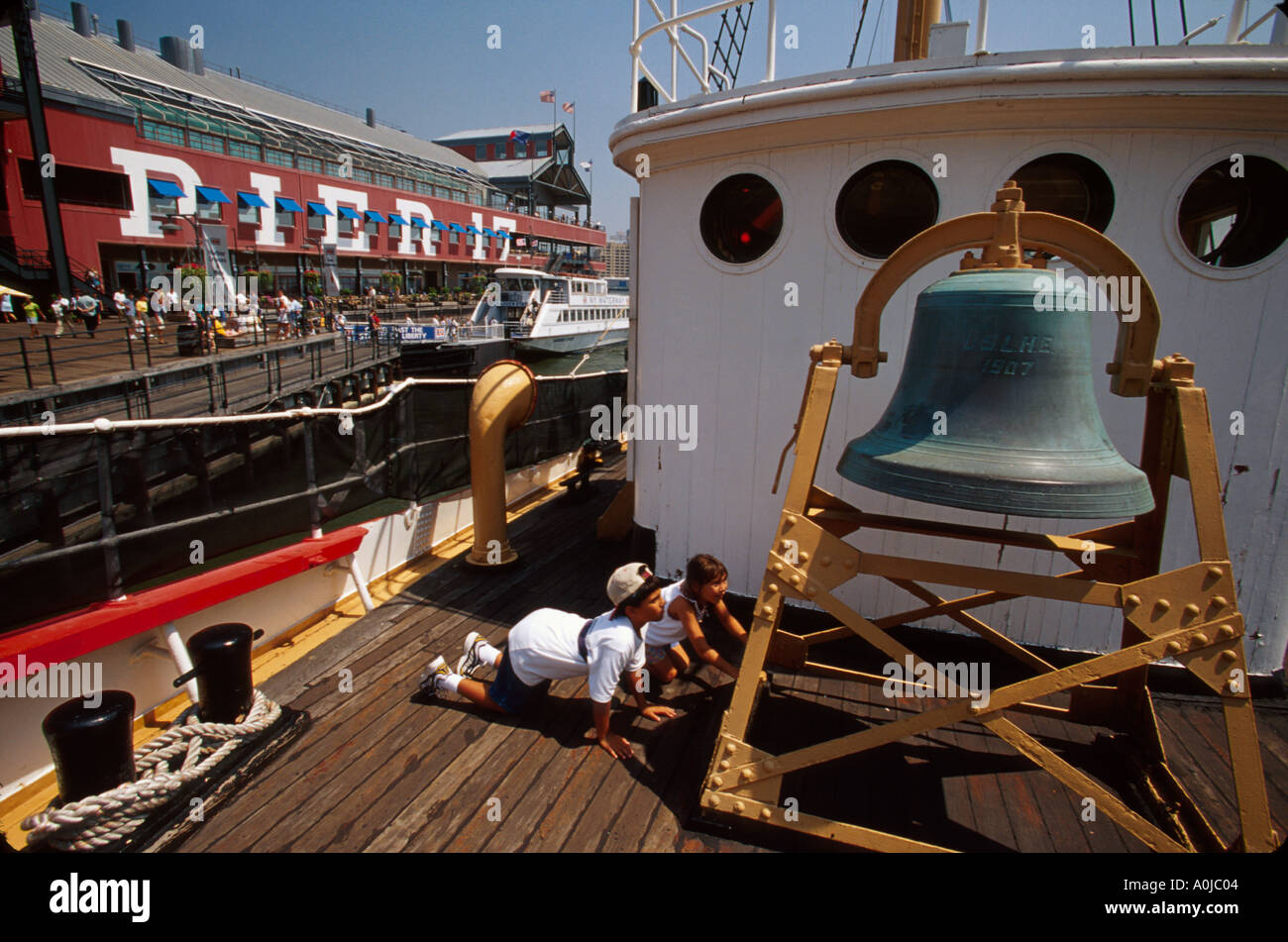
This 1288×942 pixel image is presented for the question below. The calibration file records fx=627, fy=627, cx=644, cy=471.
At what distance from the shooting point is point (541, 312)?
104 feet

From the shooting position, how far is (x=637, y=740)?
3.78m

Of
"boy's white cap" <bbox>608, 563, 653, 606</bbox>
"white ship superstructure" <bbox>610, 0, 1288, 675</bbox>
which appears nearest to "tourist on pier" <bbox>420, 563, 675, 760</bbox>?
"boy's white cap" <bbox>608, 563, 653, 606</bbox>

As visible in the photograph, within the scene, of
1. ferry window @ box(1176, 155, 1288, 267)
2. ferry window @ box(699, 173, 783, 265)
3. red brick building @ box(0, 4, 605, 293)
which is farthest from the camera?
red brick building @ box(0, 4, 605, 293)

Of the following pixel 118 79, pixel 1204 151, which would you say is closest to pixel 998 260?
pixel 1204 151

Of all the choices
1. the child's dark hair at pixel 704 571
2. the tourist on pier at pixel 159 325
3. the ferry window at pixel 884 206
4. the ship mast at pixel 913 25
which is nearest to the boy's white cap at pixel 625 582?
the child's dark hair at pixel 704 571

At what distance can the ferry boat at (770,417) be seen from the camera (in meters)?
3.28

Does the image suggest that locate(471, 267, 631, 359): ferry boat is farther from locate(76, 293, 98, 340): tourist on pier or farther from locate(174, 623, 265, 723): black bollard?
locate(174, 623, 265, 723): black bollard

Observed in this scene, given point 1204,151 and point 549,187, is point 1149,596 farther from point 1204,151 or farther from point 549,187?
point 549,187

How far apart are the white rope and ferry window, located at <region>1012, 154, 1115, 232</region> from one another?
5.72 metres

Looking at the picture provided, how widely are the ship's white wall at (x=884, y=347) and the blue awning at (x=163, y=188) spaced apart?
117ft

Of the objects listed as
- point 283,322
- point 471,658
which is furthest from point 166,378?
point 471,658

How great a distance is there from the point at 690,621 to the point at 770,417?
1.71 meters

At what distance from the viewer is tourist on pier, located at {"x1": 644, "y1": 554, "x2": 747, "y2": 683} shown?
381 centimetres

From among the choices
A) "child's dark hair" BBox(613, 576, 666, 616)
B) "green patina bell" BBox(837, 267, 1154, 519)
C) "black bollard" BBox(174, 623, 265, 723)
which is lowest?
"black bollard" BBox(174, 623, 265, 723)
